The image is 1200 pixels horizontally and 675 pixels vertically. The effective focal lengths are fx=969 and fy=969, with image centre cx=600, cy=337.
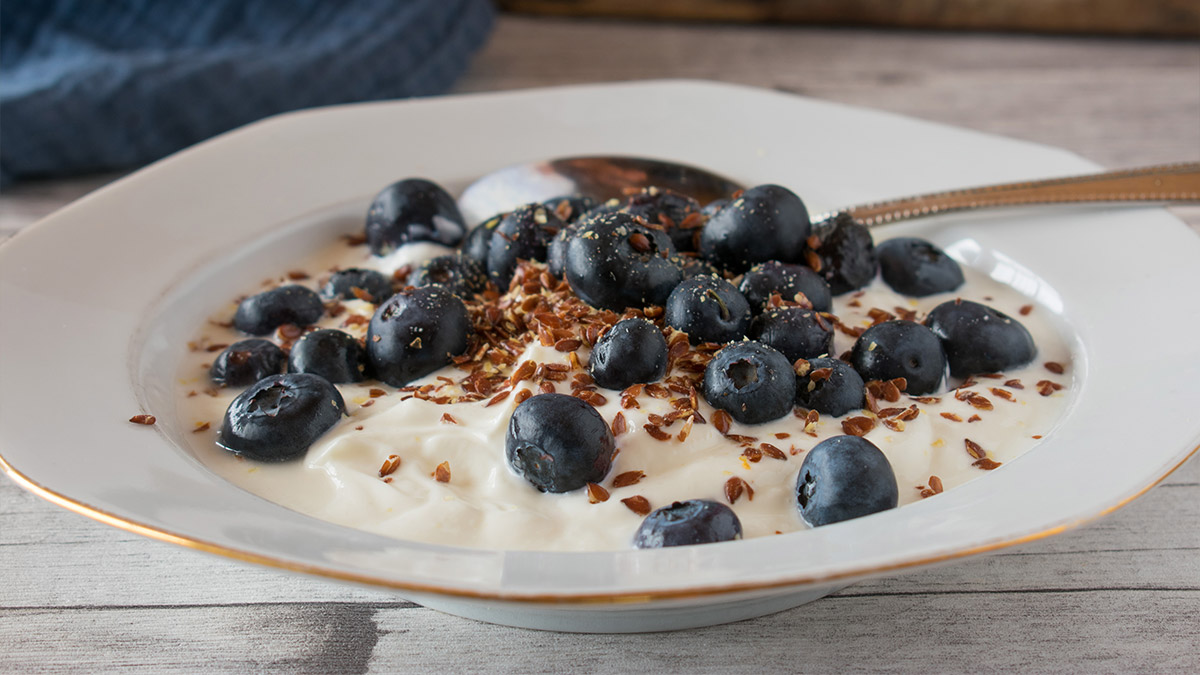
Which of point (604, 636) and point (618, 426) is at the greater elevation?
point (618, 426)

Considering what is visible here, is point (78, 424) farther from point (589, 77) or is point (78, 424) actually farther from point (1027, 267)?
point (589, 77)

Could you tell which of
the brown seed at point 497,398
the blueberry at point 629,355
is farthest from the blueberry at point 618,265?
the brown seed at point 497,398

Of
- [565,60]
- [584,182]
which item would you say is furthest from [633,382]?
[565,60]

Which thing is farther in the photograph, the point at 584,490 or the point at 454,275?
the point at 454,275

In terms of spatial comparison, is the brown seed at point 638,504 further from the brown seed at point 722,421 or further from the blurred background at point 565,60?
the blurred background at point 565,60

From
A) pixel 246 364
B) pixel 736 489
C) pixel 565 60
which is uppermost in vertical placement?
pixel 736 489

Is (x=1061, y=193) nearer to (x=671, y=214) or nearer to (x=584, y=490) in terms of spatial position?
(x=671, y=214)
